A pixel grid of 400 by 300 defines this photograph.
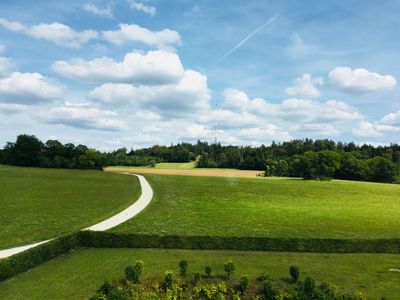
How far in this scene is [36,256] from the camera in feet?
55.5

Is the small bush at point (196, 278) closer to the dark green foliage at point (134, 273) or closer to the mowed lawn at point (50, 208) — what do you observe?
the dark green foliage at point (134, 273)

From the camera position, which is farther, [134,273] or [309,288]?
[134,273]

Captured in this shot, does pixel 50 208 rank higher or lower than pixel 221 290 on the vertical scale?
higher

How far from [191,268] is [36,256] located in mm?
7732

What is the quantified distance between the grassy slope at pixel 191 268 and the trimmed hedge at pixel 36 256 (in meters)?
0.34

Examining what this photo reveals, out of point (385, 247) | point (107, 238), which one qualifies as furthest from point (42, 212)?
point (385, 247)

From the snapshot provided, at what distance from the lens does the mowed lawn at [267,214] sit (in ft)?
79.2

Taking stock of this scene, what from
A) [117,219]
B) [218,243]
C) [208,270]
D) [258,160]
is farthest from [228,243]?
[258,160]

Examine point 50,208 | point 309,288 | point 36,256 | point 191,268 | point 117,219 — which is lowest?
point 191,268

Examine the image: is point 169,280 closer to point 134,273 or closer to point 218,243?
point 134,273

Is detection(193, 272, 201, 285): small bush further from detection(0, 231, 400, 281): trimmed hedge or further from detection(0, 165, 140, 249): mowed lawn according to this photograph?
detection(0, 165, 140, 249): mowed lawn

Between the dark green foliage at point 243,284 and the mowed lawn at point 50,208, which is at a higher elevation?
the mowed lawn at point 50,208

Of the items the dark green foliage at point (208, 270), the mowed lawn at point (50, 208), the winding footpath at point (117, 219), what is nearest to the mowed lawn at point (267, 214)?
the winding footpath at point (117, 219)

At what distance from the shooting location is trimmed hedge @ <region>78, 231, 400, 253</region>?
20.8m
